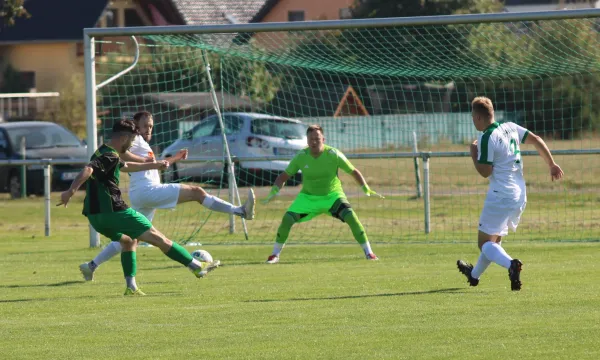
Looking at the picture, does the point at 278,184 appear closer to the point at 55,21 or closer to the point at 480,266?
the point at 480,266

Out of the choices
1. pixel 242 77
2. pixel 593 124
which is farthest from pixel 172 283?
pixel 593 124

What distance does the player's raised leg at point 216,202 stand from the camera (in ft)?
39.4

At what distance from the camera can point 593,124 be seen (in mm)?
22000

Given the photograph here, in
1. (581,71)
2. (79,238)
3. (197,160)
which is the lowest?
(79,238)

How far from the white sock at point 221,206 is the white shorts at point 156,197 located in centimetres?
42

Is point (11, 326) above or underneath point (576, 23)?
underneath

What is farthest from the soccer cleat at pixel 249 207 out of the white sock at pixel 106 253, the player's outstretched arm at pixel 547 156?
the player's outstretched arm at pixel 547 156

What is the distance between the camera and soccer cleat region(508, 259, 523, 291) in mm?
9852

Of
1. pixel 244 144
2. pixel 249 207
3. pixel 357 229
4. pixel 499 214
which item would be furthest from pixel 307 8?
pixel 499 214

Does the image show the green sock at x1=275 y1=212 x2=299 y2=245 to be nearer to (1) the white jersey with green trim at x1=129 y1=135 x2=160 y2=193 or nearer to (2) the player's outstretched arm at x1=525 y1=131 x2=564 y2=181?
(1) the white jersey with green trim at x1=129 y1=135 x2=160 y2=193

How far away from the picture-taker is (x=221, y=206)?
1223 cm

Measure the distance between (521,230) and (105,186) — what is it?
338 inches

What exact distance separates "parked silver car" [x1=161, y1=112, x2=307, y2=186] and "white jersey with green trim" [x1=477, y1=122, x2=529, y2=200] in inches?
368

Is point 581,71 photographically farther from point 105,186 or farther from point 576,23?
point 105,186
